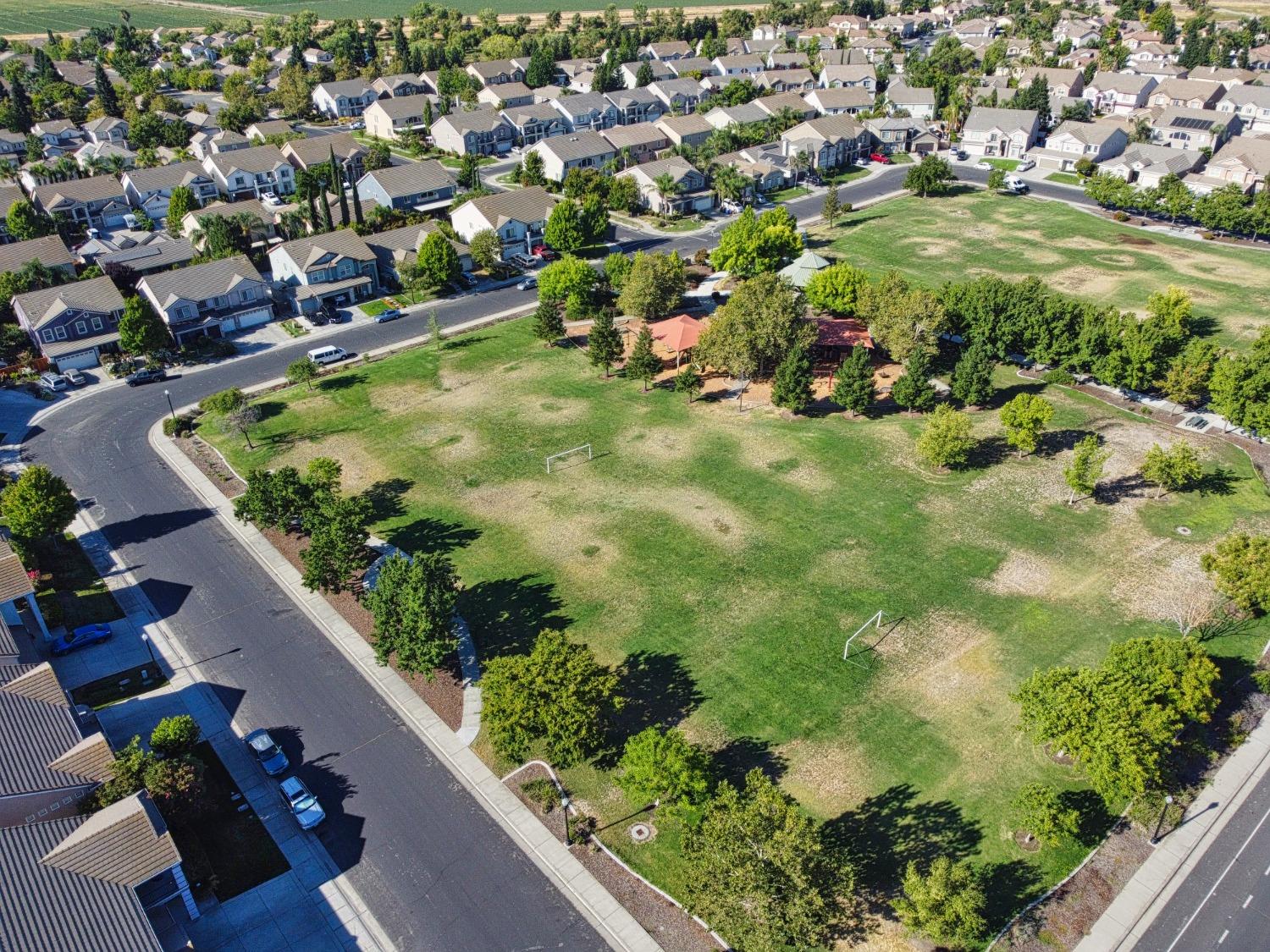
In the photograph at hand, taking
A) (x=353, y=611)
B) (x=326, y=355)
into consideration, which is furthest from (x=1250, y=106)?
(x=353, y=611)

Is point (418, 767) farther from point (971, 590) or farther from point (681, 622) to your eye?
point (971, 590)

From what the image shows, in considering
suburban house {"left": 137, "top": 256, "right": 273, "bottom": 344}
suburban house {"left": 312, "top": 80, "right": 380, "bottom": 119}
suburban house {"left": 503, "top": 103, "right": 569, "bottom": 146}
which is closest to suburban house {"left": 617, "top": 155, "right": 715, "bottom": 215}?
suburban house {"left": 503, "top": 103, "right": 569, "bottom": 146}

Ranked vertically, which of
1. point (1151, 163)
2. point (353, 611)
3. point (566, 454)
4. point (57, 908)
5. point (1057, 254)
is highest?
point (1151, 163)

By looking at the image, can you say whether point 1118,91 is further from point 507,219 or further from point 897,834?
point 897,834

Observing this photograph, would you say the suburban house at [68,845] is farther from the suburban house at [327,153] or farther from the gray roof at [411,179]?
the suburban house at [327,153]

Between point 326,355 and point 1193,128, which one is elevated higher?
point 1193,128

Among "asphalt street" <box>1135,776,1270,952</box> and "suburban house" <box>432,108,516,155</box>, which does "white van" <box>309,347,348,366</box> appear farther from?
"asphalt street" <box>1135,776,1270,952</box>
